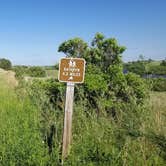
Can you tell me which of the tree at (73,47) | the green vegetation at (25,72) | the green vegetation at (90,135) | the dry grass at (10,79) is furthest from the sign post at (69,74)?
the dry grass at (10,79)

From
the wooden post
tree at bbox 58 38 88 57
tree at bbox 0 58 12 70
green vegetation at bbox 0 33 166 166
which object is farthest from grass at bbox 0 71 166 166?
tree at bbox 0 58 12 70

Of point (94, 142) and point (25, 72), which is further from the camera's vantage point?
point (25, 72)

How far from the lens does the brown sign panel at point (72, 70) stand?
4.49 m

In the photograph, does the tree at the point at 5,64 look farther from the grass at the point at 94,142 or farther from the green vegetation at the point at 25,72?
the grass at the point at 94,142

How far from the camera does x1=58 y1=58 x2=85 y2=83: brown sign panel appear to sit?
449cm

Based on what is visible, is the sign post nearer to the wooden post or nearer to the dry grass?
the wooden post

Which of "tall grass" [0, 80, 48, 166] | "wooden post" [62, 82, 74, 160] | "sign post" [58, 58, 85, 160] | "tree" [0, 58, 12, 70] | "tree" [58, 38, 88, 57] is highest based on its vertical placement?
"tree" [0, 58, 12, 70]

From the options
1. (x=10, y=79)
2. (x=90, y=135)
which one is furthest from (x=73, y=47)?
(x=10, y=79)

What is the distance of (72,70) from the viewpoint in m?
4.50

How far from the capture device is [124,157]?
14.3 feet

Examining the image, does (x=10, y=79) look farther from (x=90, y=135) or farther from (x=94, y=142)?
(x=94, y=142)

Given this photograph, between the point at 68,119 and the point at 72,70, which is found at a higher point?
the point at 72,70

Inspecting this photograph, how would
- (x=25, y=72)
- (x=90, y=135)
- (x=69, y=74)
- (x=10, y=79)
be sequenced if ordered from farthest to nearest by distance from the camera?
(x=10, y=79) → (x=25, y=72) → (x=90, y=135) → (x=69, y=74)

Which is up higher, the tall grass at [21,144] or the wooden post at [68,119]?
the wooden post at [68,119]
